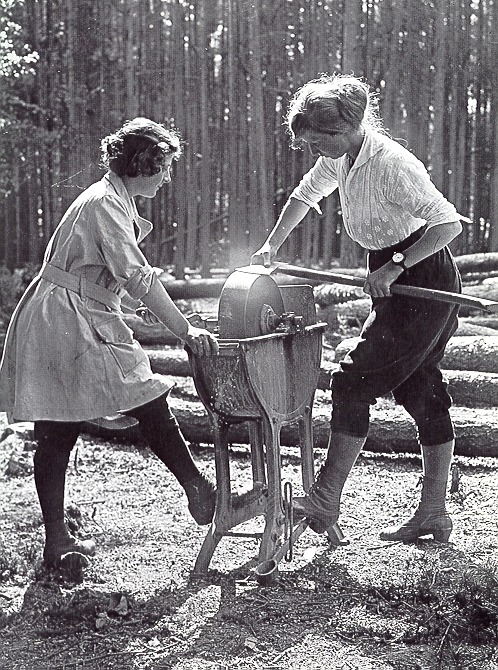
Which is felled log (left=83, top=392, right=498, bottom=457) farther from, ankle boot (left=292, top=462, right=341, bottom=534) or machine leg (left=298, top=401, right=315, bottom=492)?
ankle boot (left=292, top=462, right=341, bottom=534)

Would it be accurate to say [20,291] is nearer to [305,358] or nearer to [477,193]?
[477,193]

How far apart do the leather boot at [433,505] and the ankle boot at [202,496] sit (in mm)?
816

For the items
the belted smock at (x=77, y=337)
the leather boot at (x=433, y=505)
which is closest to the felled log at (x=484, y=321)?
the leather boot at (x=433, y=505)

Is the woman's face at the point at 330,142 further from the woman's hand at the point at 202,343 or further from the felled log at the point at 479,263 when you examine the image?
the felled log at the point at 479,263

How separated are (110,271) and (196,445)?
104 inches

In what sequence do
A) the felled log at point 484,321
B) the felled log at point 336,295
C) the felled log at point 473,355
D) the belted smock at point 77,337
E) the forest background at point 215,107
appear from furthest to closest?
1. the forest background at point 215,107
2. the felled log at point 336,295
3. the felled log at point 484,321
4. the felled log at point 473,355
5. the belted smock at point 77,337

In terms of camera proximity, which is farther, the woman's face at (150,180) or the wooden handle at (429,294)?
the woman's face at (150,180)

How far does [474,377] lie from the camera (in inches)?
235

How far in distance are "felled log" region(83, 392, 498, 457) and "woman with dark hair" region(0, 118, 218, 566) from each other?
1908 millimetres

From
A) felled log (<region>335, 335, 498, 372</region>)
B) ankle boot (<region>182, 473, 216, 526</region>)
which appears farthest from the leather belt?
felled log (<region>335, 335, 498, 372</region>)

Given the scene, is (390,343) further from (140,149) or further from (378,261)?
(140,149)

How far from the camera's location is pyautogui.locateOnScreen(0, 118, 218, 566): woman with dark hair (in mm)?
3561

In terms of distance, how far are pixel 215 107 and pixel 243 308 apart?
293 inches

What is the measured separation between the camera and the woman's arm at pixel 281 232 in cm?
393
